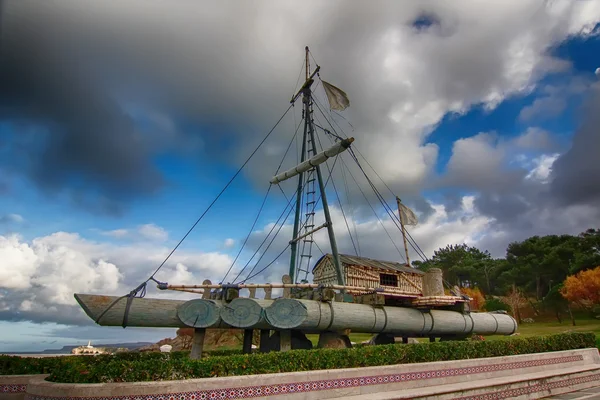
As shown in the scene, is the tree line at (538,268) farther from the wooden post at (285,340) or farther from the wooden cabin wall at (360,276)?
the wooden post at (285,340)

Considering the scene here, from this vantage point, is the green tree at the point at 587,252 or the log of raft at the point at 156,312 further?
the green tree at the point at 587,252

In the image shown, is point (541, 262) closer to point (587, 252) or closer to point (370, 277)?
point (587, 252)

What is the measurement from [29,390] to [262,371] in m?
5.07

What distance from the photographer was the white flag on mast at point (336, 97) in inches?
728

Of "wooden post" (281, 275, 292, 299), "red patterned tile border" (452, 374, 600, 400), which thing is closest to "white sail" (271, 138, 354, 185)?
"wooden post" (281, 275, 292, 299)

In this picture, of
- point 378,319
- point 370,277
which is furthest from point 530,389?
point 370,277

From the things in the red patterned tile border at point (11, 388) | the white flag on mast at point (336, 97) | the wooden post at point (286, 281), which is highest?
the white flag on mast at point (336, 97)

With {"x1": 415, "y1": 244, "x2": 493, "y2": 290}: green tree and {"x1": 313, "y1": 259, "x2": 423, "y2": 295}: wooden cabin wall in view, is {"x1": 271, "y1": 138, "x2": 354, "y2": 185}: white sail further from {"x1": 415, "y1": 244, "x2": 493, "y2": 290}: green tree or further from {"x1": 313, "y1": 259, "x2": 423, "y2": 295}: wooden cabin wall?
{"x1": 415, "y1": 244, "x2": 493, "y2": 290}: green tree

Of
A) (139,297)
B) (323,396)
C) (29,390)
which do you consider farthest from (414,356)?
(29,390)

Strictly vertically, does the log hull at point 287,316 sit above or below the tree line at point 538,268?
below

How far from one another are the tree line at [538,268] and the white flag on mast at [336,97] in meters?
34.6

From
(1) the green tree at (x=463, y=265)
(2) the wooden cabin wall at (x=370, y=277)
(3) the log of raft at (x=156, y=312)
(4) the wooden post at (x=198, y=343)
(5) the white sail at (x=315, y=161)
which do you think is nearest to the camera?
(3) the log of raft at (x=156, y=312)

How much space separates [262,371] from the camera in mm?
9195

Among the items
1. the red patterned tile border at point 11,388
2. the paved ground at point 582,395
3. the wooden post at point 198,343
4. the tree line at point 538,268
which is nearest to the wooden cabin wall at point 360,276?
the paved ground at point 582,395
